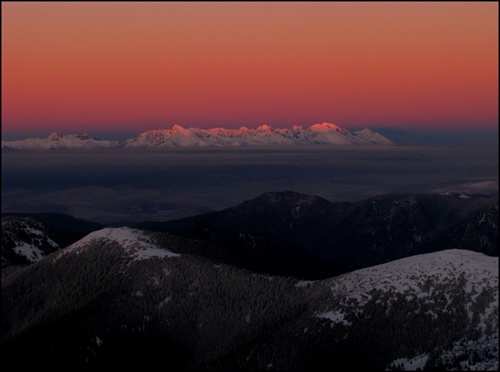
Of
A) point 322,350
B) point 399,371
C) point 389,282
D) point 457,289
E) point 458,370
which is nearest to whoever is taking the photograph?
point 458,370

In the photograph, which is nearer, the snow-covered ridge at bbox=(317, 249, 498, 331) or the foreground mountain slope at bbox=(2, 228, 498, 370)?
the foreground mountain slope at bbox=(2, 228, 498, 370)

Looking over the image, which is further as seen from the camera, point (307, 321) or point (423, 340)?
point (307, 321)

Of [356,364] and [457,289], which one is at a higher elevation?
[457,289]

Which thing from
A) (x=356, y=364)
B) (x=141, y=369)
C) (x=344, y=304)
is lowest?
(x=141, y=369)

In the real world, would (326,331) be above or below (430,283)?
below

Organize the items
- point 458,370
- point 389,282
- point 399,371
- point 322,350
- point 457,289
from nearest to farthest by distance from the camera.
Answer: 1. point 458,370
2. point 399,371
3. point 322,350
4. point 457,289
5. point 389,282

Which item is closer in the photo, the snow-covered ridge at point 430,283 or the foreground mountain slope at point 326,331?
the foreground mountain slope at point 326,331

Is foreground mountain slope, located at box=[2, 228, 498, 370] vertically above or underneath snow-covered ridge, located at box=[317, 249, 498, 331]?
underneath

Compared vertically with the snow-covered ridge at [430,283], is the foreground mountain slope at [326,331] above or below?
below

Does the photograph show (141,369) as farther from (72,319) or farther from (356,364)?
(356,364)

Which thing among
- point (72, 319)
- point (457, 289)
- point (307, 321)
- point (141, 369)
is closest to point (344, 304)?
point (307, 321)

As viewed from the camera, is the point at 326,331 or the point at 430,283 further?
the point at 430,283
